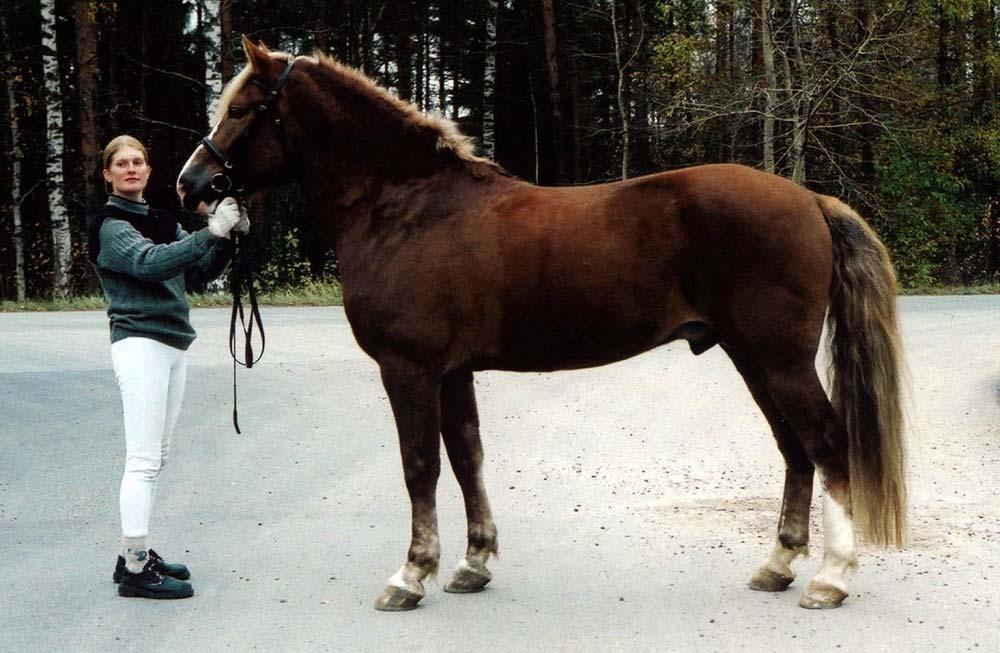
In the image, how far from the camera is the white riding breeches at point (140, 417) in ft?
15.9

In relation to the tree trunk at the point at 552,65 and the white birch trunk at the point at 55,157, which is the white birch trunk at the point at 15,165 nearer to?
the white birch trunk at the point at 55,157

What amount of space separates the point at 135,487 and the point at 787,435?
2.86 meters

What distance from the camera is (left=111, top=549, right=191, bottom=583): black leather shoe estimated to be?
16.0 feet

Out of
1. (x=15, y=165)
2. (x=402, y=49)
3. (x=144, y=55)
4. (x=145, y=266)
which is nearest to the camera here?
(x=145, y=266)

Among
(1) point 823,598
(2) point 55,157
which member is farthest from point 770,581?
(2) point 55,157

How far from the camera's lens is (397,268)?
4.67 m

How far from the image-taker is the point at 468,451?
16.5ft

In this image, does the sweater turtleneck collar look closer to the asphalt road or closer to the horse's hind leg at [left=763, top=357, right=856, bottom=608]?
the asphalt road

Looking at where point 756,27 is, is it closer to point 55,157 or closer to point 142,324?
point 55,157

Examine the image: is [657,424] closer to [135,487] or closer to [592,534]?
[592,534]

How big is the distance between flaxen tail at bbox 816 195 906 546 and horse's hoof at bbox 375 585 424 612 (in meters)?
1.92

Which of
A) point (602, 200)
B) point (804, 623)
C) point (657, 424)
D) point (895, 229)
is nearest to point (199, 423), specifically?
point (657, 424)

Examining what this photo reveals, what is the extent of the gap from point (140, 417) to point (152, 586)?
73cm

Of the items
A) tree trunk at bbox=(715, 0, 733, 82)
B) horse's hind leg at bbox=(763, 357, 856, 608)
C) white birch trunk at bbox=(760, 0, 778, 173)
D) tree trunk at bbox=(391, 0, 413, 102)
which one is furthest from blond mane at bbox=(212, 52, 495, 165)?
tree trunk at bbox=(391, 0, 413, 102)
